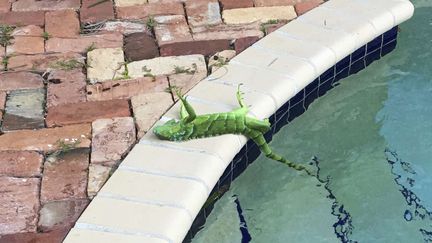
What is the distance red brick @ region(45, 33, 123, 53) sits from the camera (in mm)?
3742

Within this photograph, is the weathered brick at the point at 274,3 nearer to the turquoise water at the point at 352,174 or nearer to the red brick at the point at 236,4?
the red brick at the point at 236,4

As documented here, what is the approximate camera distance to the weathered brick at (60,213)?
276 centimetres

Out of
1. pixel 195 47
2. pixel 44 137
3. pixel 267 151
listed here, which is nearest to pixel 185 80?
pixel 195 47

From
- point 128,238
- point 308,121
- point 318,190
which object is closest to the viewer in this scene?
point 128,238

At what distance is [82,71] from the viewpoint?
359 cm

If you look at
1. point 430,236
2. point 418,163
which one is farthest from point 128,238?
point 418,163

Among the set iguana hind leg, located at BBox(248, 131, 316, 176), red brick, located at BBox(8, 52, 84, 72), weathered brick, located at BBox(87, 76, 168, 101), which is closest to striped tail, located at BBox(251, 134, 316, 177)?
iguana hind leg, located at BBox(248, 131, 316, 176)

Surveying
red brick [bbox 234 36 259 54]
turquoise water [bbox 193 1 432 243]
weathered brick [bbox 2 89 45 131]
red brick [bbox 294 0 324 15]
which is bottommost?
turquoise water [bbox 193 1 432 243]

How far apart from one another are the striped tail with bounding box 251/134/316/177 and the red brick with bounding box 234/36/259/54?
594 mm

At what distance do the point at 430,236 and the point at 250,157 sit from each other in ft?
2.30

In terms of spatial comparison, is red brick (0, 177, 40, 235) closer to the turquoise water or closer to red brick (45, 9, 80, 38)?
the turquoise water

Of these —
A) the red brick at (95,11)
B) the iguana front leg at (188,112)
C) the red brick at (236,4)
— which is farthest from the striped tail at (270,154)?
the red brick at (95,11)

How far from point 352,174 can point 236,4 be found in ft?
3.79

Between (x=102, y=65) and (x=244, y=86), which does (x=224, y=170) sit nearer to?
(x=244, y=86)
